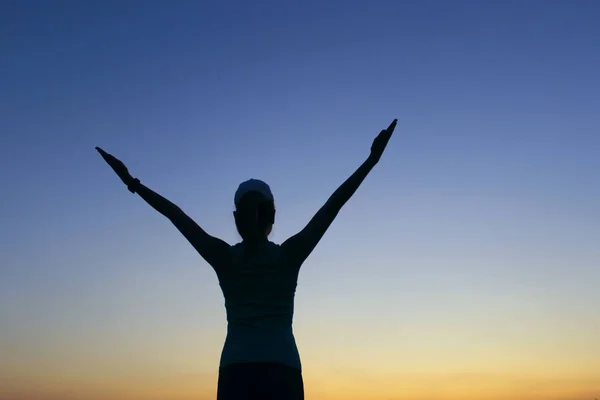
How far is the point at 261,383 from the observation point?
11.3ft

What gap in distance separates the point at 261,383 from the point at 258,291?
446 millimetres

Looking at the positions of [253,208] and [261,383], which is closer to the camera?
[261,383]

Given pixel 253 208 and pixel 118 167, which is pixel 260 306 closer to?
pixel 253 208

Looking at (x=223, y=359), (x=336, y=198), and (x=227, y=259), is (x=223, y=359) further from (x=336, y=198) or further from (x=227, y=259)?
(x=336, y=198)

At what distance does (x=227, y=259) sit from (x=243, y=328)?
0.36 metres

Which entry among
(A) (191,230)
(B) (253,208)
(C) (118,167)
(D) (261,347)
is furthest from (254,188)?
(C) (118,167)

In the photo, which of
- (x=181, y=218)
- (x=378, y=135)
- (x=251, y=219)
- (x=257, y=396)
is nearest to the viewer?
(x=257, y=396)

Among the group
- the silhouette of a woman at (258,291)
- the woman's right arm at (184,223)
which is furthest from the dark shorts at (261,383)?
the woman's right arm at (184,223)

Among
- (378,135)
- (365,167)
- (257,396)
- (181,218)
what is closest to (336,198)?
(365,167)

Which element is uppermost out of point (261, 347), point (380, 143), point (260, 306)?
point (380, 143)

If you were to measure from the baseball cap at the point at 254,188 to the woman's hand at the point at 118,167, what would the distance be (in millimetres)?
907

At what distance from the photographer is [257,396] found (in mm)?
3412

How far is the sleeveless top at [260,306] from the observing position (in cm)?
351

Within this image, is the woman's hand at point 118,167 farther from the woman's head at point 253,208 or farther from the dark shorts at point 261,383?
the dark shorts at point 261,383
